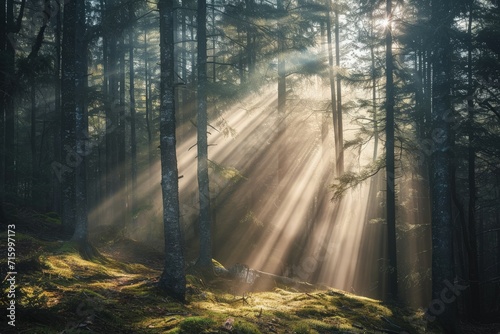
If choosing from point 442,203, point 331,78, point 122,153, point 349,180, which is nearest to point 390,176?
point 349,180

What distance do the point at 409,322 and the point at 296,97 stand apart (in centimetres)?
1417

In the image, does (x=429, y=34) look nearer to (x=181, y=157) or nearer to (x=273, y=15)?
(x=273, y=15)

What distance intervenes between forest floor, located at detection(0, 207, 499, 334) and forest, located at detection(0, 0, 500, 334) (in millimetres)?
54

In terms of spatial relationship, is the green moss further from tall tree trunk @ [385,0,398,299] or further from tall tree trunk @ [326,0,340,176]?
tall tree trunk @ [326,0,340,176]

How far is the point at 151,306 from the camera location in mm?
6906

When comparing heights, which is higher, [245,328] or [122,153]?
[122,153]

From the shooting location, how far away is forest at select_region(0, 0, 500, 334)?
314 inches

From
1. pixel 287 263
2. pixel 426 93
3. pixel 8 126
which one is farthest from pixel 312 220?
pixel 8 126

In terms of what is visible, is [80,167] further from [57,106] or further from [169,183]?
[57,106]

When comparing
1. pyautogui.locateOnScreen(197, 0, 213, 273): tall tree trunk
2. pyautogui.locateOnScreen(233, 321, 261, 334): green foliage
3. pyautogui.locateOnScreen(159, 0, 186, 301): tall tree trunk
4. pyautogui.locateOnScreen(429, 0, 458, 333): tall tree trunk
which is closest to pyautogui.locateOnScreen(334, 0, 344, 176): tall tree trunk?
pyautogui.locateOnScreen(429, 0, 458, 333): tall tree trunk

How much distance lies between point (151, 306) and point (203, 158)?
569 cm

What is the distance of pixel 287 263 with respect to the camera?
1928 centimetres

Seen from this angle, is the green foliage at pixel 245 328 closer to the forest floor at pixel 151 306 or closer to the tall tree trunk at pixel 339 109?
the forest floor at pixel 151 306

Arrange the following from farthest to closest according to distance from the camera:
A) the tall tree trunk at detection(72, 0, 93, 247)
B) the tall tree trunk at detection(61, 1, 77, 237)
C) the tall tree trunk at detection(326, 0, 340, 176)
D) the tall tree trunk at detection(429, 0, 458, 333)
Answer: the tall tree trunk at detection(326, 0, 340, 176) < the tall tree trunk at detection(61, 1, 77, 237) < the tall tree trunk at detection(72, 0, 93, 247) < the tall tree trunk at detection(429, 0, 458, 333)
